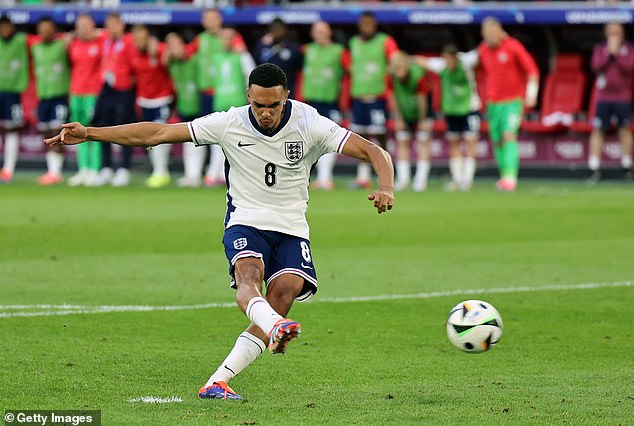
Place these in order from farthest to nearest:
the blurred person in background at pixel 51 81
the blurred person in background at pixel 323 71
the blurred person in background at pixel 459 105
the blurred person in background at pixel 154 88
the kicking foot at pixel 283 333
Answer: the blurred person in background at pixel 51 81 < the blurred person in background at pixel 154 88 < the blurred person in background at pixel 323 71 < the blurred person in background at pixel 459 105 < the kicking foot at pixel 283 333

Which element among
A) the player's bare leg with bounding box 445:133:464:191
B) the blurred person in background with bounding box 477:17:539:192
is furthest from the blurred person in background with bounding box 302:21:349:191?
the blurred person in background with bounding box 477:17:539:192

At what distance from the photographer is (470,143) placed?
74.9 feet

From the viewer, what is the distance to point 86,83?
23.2m

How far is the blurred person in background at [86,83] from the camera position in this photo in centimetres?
2306

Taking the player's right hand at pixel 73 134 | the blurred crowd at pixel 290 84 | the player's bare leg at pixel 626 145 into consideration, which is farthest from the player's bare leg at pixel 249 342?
the player's bare leg at pixel 626 145

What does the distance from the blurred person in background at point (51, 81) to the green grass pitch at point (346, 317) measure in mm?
5403

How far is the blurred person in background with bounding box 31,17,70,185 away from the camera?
23.5 m

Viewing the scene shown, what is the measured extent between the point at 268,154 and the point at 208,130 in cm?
34

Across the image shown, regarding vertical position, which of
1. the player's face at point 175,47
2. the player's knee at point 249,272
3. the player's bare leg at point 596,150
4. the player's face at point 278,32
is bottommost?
the player's bare leg at point 596,150

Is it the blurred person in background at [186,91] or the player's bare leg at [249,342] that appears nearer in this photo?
the player's bare leg at [249,342]

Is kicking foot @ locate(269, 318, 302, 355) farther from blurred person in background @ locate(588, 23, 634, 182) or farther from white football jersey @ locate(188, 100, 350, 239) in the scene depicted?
blurred person in background @ locate(588, 23, 634, 182)

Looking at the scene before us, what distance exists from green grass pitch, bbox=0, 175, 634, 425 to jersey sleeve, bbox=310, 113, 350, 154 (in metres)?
1.27

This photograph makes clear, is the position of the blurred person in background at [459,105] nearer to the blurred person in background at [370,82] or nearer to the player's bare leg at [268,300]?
the blurred person in background at [370,82]

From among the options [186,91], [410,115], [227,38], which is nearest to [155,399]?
[227,38]
